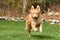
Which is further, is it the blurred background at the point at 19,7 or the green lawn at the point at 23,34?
the blurred background at the point at 19,7

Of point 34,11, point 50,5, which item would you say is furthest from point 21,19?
point 34,11

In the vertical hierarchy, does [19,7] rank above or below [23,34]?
above

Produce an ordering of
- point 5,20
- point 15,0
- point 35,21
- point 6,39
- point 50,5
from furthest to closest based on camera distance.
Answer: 1. point 50,5
2. point 15,0
3. point 5,20
4. point 6,39
5. point 35,21

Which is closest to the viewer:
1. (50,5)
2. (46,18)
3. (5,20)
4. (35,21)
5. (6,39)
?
Result: (35,21)

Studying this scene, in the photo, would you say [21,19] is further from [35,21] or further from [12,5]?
[35,21]

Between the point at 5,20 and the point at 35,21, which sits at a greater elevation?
the point at 35,21

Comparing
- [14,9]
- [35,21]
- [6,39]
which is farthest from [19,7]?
[35,21]

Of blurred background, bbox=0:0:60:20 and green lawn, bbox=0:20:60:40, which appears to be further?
blurred background, bbox=0:0:60:20

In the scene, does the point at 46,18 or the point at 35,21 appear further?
the point at 46,18

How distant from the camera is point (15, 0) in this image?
22.1m

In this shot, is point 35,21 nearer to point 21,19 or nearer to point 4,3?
point 21,19

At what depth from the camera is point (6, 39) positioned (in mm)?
10586

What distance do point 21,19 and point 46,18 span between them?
1.98 m

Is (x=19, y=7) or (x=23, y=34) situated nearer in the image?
(x=23, y=34)
